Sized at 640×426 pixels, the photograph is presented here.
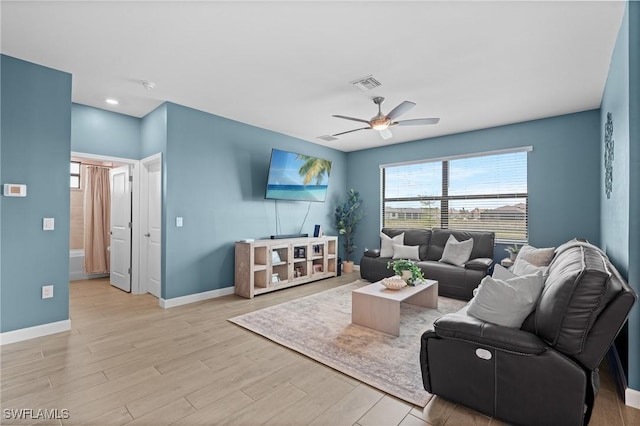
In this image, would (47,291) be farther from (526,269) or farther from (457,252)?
(457,252)

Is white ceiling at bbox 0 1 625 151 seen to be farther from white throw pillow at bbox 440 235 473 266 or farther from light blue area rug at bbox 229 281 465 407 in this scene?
light blue area rug at bbox 229 281 465 407

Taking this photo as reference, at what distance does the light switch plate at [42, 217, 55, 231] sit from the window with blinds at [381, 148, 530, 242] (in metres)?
5.39

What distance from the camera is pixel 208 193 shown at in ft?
15.0

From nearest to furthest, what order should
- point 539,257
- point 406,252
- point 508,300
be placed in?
1. point 508,300
2. point 539,257
3. point 406,252

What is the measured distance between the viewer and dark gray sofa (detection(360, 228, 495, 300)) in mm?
4434

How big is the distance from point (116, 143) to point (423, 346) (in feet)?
15.7

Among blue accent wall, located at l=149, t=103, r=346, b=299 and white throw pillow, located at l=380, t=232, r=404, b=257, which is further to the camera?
white throw pillow, located at l=380, t=232, r=404, b=257

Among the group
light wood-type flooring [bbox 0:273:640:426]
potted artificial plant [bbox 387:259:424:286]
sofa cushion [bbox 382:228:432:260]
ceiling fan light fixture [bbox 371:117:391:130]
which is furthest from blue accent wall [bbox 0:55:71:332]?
sofa cushion [bbox 382:228:432:260]

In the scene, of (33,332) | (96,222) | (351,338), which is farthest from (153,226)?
(351,338)

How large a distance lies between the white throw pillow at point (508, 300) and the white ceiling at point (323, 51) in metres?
1.91

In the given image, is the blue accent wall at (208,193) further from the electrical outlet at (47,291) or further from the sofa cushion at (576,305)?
the sofa cushion at (576,305)

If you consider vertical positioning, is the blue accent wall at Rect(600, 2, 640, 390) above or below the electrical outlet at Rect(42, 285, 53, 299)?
above

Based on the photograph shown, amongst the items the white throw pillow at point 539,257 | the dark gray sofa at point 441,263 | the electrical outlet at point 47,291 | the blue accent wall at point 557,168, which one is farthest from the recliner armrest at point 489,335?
the electrical outlet at point 47,291

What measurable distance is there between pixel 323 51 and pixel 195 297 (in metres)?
3.57
